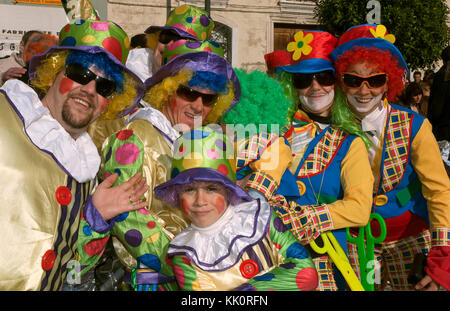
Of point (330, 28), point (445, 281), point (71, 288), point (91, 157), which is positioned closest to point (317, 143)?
point (445, 281)

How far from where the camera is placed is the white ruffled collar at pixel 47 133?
2.18 meters

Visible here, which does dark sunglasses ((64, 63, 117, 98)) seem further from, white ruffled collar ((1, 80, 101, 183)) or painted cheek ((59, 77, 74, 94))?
white ruffled collar ((1, 80, 101, 183))

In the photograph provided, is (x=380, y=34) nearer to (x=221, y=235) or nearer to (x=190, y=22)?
(x=190, y=22)

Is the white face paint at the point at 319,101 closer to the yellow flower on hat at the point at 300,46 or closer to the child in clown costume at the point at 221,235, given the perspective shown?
the yellow flower on hat at the point at 300,46

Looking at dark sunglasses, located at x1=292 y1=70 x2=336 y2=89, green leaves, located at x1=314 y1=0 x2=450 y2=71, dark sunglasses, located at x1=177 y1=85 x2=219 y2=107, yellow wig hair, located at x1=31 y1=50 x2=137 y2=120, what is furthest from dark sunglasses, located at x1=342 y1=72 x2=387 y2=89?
green leaves, located at x1=314 y1=0 x2=450 y2=71

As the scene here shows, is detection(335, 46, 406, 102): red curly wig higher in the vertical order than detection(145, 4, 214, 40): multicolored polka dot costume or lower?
lower

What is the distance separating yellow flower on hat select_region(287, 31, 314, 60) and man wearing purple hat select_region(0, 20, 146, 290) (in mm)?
1219

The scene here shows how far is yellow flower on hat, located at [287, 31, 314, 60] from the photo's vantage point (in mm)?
3208

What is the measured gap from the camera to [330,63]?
10.5 ft

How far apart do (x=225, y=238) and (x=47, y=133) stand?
1.02 m

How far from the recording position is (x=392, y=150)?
3.11 meters

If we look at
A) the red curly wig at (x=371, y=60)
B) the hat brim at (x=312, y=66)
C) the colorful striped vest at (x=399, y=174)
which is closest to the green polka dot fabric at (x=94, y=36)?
the hat brim at (x=312, y=66)

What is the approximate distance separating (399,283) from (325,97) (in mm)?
1394
